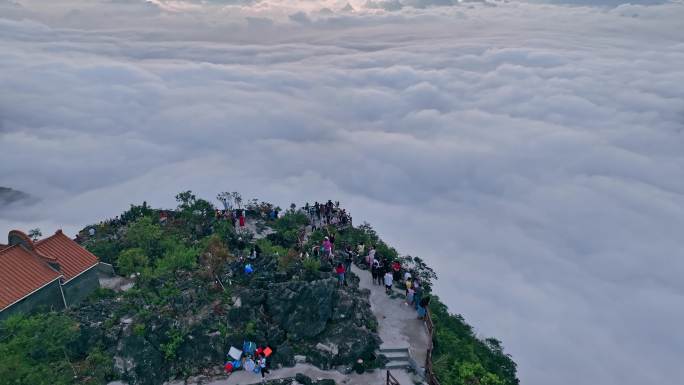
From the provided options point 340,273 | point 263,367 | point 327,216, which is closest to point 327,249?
point 340,273

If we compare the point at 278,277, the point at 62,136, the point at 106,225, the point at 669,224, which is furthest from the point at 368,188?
the point at 62,136

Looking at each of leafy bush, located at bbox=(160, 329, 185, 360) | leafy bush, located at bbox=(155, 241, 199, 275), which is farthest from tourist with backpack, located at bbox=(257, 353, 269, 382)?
leafy bush, located at bbox=(155, 241, 199, 275)

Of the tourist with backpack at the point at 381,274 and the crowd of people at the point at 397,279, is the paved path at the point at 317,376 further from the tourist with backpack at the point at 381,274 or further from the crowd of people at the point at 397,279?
the tourist with backpack at the point at 381,274

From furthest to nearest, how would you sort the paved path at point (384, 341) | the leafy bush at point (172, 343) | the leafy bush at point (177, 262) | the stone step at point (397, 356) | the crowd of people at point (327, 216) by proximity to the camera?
1. the crowd of people at point (327, 216)
2. the leafy bush at point (177, 262)
3. the stone step at point (397, 356)
4. the leafy bush at point (172, 343)
5. the paved path at point (384, 341)

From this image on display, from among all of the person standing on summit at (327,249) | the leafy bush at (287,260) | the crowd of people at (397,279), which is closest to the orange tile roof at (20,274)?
the leafy bush at (287,260)

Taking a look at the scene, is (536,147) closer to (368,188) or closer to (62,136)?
(368,188)

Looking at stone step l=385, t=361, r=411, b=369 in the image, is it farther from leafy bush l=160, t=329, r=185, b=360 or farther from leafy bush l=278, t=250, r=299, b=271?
leafy bush l=160, t=329, r=185, b=360
